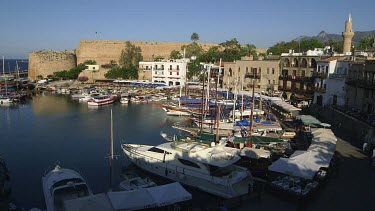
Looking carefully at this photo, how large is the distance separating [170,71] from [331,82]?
3287 cm

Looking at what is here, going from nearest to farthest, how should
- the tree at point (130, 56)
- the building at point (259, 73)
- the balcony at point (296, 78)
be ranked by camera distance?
1. the balcony at point (296, 78)
2. the building at point (259, 73)
3. the tree at point (130, 56)

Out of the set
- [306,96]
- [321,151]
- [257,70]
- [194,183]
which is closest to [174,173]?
[194,183]

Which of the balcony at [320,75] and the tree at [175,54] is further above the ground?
the tree at [175,54]

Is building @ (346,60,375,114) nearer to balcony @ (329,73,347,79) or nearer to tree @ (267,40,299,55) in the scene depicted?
balcony @ (329,73,347,79)

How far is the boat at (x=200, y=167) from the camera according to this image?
14937mm

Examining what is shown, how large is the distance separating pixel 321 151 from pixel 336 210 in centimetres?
480

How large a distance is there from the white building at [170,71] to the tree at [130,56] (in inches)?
412

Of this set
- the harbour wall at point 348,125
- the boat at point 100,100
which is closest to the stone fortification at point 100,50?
the boat at point 100,100

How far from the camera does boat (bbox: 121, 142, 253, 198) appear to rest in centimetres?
1494

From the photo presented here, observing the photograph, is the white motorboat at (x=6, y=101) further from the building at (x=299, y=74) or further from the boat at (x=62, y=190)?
the boat at (x=62, y=190)

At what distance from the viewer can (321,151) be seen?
54.8 ft

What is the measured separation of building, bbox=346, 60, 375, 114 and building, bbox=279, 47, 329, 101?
847 centimetres

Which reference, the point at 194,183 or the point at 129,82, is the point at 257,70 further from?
the point at 194,183

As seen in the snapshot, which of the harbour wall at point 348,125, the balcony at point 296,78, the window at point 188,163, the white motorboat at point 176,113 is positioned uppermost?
the balcony at point 296,78
